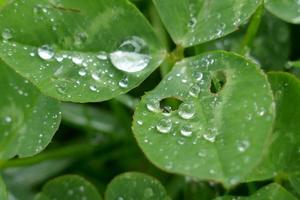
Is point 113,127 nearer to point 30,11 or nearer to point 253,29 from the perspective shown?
point 253,29

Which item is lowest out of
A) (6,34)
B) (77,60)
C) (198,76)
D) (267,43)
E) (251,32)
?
(267,43)

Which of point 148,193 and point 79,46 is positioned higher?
point 79,46

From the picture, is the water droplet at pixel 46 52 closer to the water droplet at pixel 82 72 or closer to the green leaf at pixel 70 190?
the water droplet at pixel 82 72

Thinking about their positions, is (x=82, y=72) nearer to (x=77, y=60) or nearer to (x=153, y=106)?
(x=77, y=60)

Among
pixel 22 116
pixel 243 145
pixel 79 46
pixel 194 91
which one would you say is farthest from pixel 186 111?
pixel 22 116

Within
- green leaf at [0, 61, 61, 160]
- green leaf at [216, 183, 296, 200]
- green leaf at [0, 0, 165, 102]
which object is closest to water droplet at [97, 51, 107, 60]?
green leaf at [0, 0, 165, 102]

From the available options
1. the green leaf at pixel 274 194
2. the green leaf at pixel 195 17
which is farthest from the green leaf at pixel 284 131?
the green leaf at pixel 195 17

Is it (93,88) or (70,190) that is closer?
(93,88)
